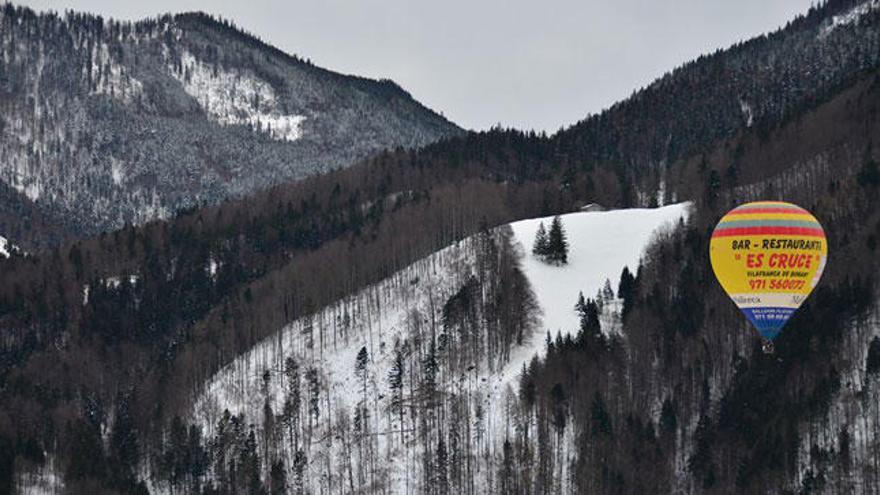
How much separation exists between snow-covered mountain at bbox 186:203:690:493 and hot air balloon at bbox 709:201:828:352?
37.4 meters

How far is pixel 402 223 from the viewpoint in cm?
19938

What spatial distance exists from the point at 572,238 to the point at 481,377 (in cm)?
3299

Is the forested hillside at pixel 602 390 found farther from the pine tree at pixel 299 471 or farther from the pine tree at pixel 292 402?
the pine tree at pixel 292 402

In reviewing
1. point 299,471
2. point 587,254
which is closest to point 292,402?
point 299,471

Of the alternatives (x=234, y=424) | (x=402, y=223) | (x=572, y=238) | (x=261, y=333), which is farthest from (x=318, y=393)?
(x=402, y=223)

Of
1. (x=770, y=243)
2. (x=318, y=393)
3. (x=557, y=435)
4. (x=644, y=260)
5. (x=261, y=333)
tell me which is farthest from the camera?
(x=261, y=333)

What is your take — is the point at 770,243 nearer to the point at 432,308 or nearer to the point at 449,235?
the point at 432,308

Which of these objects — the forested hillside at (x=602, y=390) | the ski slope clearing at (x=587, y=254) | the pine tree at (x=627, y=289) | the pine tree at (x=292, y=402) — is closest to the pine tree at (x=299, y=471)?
the forested hillside at (x=602, y=390)

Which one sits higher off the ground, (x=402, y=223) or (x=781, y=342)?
(x=402, y=223)

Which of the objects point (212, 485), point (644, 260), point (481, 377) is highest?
point (644, 260)

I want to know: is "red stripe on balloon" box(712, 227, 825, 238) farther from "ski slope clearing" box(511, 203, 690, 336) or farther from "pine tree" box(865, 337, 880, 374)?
"ski slope clearing" box(511, 203, 690, 336)

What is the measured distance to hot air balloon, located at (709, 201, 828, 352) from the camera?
90375 millimetres

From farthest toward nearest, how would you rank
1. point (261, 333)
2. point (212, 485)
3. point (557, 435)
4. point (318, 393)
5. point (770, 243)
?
1. point (261, 333)
2. point (318, 393)
3. point (212, 485)
4. point (557, 435)
5. point (770, 243)

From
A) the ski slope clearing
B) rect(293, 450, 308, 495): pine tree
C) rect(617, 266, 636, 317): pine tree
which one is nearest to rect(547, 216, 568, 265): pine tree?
the ski slope clearing
